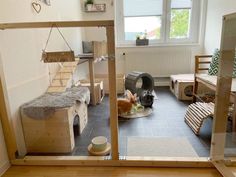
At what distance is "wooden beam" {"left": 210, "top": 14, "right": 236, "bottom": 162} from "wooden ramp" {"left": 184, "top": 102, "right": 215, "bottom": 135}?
1.93 feet

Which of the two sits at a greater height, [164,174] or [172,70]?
[172,70]

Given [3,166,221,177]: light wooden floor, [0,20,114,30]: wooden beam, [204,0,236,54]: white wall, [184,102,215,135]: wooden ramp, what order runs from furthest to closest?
1. [204,0,236,54]: white wall
2. [184,102,215,135]: wooden ramp
3. [3,166,221,177]: light wooden floor
4. [0,20,114,30]: wooden beam

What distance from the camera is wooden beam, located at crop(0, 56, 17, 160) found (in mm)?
1778

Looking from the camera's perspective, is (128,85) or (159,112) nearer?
(159,112)

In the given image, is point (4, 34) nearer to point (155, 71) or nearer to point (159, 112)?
point (159, 112)

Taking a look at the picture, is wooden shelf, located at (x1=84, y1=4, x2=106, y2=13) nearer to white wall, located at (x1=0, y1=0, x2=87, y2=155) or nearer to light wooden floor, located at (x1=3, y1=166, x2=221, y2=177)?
white wall, located at (x1=0, y1=0, x2=87, y2=155)

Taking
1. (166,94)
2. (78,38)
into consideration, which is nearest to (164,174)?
(166,94)

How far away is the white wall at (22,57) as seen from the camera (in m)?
1.83

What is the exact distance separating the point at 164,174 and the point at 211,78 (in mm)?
1744

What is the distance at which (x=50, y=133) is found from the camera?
205 cm

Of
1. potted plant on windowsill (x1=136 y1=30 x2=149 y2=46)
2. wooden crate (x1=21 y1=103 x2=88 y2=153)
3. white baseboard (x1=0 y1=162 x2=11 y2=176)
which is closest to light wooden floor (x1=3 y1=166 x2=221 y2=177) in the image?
white baseboard (x1=0 y1=162 x2=11 y2=176)

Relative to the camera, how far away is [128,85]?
380 cm

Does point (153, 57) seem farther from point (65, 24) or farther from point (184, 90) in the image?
point (65, 24)

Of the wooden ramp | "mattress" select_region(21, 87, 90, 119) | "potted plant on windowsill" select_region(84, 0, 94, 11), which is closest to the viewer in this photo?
"mattress" select_region(21, 87, 90, 119)
